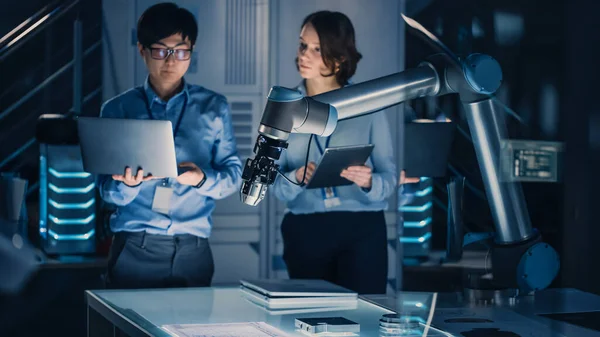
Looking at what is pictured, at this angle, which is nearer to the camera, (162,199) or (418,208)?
(162,199)

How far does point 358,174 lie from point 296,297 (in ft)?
2.44

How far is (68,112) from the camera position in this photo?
413 cm

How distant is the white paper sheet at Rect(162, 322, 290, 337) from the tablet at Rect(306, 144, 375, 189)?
0.86 metres

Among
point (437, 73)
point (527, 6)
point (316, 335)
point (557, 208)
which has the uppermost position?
point (527, 6)

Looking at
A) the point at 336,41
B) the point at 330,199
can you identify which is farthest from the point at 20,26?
the point at 330,199

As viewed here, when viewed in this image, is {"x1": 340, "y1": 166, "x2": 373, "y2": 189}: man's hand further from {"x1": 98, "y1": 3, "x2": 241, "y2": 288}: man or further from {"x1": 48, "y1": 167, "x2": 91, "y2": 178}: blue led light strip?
{"x1": 48, "y1": 167, "x2": 91, "y2": 178}: blue led light strip

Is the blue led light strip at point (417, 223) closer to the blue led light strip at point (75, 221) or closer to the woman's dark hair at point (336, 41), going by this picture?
the woman's dark hair at point (336, 41)

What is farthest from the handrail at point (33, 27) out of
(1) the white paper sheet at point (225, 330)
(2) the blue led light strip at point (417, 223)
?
(1) the white paper sheet at point (225, 330)

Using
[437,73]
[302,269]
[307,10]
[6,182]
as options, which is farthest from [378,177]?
[6,182]

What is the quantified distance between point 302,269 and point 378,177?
393mm

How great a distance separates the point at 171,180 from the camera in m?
2.83

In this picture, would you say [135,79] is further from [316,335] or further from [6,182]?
[316,335]

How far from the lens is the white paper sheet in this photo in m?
1.81

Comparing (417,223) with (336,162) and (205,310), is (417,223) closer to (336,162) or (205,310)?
(336,162)
